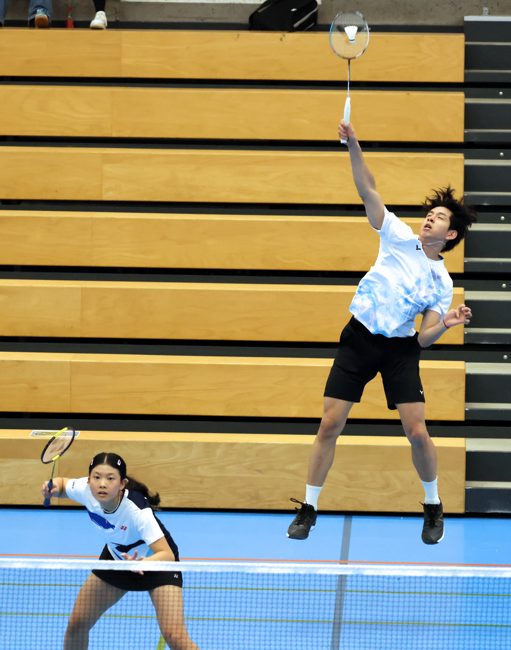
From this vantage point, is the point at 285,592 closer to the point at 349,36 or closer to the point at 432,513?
the point at 432,513

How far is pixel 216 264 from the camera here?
35.1ft

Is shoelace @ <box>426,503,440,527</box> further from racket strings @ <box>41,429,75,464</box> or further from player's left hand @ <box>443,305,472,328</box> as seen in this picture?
racket strings @ <box>41,429,75,464</box>

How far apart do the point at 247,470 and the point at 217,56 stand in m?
4.57

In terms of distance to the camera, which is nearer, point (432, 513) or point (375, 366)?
point (375, 366)

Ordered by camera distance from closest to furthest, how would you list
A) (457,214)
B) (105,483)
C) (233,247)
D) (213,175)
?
(105,483), (457,214), (233,247), (213,175)

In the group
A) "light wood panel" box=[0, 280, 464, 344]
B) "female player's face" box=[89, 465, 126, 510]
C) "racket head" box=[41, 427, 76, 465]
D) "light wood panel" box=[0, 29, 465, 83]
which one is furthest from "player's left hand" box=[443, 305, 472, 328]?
"light wood panel" box=[0, 29, 465, 83]

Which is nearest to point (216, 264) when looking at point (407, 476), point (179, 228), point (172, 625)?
point (179, 228)

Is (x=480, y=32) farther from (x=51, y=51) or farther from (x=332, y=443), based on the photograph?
(x=332, y=443)

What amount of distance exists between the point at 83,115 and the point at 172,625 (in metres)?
7.13

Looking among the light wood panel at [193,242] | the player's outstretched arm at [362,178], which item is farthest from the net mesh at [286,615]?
the light wood panel at [193,242]

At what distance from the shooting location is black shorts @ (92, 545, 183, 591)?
5711 millimetres

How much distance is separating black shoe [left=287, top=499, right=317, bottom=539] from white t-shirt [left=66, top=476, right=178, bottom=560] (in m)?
1.09

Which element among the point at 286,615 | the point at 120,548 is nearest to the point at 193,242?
the point at 286,615

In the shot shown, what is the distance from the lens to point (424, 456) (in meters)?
6.84
